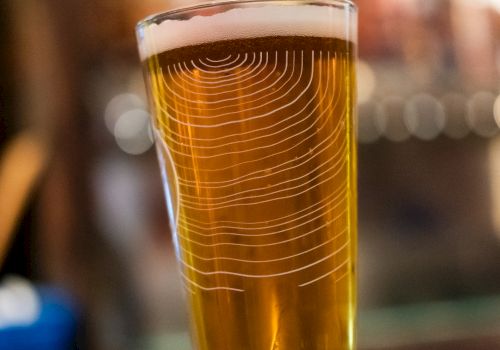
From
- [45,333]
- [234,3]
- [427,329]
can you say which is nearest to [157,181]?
[45,333]

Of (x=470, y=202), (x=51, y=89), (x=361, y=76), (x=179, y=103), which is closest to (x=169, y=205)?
(x=179, y=103)

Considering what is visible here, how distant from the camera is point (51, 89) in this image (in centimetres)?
137

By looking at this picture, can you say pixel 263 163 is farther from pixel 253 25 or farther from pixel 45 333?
pixel 45 333

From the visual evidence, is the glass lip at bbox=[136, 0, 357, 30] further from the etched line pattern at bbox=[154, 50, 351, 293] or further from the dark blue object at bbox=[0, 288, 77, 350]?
the dark blue object at bbox=[0, 288, 77, 350]

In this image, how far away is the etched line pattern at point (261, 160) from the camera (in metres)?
0.57

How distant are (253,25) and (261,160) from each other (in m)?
0.10

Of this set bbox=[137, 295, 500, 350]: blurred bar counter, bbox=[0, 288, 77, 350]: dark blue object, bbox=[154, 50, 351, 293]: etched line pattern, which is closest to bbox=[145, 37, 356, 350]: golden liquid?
bbox=[154, 50, 351, 293]: etched line pattern

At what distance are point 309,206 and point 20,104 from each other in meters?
0.94

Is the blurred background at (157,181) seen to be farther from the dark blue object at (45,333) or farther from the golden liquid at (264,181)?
the golden liquid at (264,181)

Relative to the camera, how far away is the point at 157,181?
1441 millimetres

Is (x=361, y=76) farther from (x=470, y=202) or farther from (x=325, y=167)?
(x=325, y=167)

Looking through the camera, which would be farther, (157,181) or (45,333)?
(157,181)

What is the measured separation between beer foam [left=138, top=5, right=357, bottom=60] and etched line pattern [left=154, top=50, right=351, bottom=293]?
16 mm

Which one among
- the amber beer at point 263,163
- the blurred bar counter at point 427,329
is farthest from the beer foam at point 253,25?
the blurred bar counter at point 427,329
